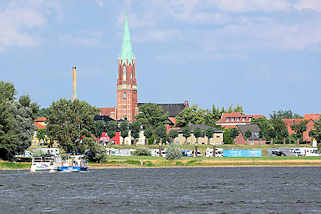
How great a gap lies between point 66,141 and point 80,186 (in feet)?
Result: 140

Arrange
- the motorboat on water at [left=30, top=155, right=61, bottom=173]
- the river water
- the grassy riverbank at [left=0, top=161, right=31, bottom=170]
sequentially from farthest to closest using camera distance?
the grassy riverbank at [left=0, top=161, right=31, bottom=170] → the motorboat on water at [left=30, top=155, right=61, bottom=173] → the river water

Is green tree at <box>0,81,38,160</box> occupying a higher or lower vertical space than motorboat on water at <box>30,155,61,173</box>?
higher

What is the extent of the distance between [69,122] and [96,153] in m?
7.88

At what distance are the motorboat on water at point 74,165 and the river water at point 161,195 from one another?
15.9 m

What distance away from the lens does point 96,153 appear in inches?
4852

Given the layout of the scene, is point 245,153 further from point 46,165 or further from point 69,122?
point 46,165

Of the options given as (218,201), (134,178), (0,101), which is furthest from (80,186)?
(0,101)

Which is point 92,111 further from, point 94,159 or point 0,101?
point 0,101

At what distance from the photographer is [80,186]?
81.2 m

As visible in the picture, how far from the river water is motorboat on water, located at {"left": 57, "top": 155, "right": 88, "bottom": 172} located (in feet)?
52.3

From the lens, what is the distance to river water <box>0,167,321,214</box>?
57.2m

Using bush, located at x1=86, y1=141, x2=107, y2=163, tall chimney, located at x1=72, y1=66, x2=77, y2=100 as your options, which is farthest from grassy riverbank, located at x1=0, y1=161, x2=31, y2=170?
tall chimney, located at x1=72, y1=66, x2=77, y2=100

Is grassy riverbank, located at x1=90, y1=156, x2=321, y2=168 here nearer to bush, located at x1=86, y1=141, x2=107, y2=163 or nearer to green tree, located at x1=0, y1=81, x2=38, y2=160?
bush, located at x1=86, y1=141, x2=107, y2=163

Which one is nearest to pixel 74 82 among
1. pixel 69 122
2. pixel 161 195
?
pixel 69 122
